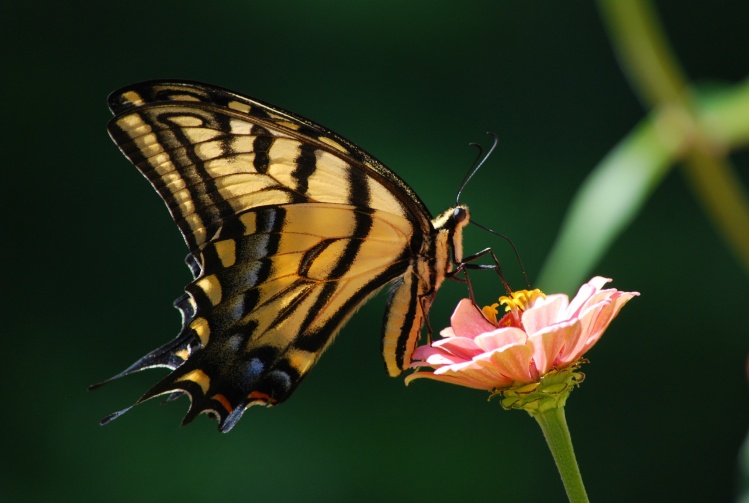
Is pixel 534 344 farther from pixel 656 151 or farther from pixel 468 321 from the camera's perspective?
pixel 656 151

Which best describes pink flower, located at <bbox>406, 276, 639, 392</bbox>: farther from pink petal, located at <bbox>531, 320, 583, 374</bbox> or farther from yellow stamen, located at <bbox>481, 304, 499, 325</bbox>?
yellow stamen, located at <bbox>481, 304, 499, 325</bbox>

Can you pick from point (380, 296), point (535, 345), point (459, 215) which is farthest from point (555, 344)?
point (380, 296)

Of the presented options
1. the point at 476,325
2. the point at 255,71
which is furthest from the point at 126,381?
the point at 476,325

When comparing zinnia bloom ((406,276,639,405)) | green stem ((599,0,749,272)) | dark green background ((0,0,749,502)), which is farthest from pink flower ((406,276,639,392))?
dark green background ((0,0,749,502))

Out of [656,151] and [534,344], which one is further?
[656,151]

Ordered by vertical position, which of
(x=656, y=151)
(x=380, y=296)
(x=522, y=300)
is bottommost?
(x=380, y=296)

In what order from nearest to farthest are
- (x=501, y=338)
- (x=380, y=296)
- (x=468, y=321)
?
(x=501, y=338), (x=468, y=321), (x=380, y=296)

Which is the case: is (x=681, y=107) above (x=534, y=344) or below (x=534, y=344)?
above

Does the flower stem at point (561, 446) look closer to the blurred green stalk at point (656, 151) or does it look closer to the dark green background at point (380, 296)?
the blurred green stalk at point (656, 151)
